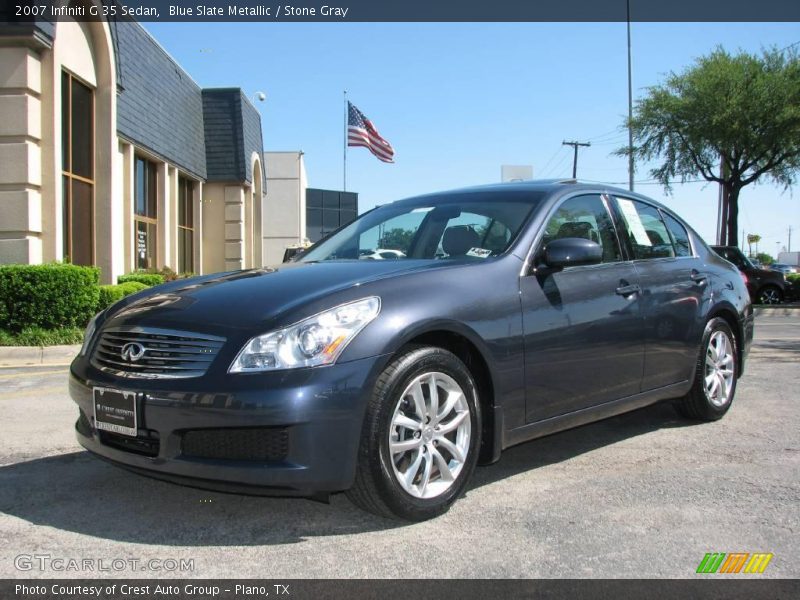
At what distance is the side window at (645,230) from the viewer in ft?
16.2

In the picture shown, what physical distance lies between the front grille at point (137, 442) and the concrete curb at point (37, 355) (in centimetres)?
698

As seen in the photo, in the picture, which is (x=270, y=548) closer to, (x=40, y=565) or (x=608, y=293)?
(x=40, y=565)

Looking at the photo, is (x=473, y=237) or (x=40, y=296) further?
(x=40, y=296)

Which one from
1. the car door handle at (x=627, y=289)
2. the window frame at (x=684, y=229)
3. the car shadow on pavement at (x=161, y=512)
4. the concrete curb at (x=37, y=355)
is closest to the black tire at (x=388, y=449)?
the car shadow on pavement at (x=161, y=512)

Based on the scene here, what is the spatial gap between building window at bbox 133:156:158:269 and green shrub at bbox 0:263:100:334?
288 inches

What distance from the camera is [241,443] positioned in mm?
3018

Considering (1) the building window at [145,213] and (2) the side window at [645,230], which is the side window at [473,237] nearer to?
(2) the side window at [645,230]

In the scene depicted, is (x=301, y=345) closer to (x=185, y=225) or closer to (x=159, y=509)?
(x=159, y=509)

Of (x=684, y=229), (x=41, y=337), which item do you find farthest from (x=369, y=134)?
(x=684, y=229)

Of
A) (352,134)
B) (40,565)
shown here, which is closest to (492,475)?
(40,565)

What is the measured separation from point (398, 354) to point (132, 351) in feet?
3.87

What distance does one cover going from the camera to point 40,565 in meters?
2.86

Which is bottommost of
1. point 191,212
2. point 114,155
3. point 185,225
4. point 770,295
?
point 770,295

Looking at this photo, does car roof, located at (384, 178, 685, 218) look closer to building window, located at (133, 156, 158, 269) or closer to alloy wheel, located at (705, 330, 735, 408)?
alloy wheel, located at (705, 330, 735, 408)
